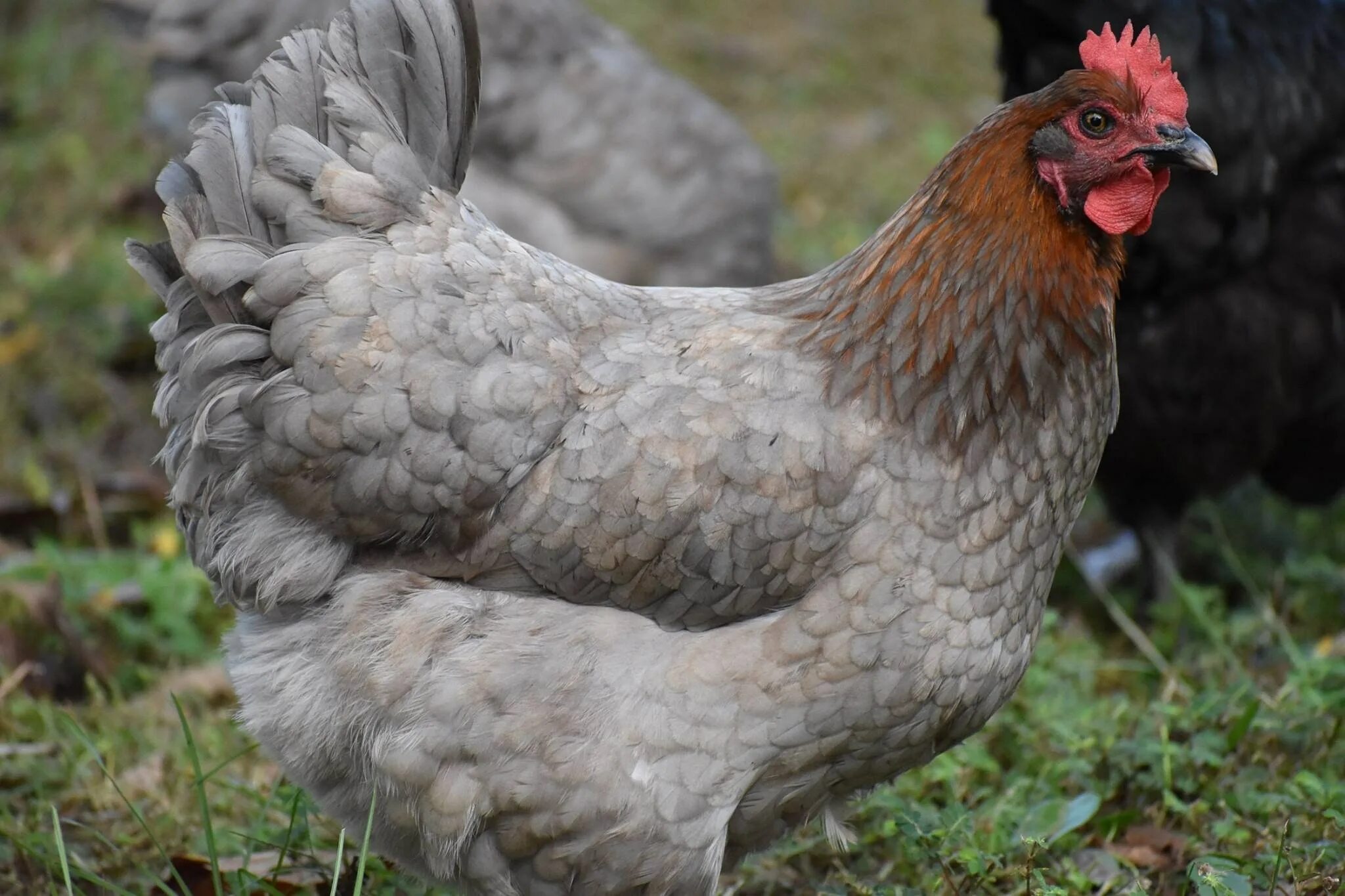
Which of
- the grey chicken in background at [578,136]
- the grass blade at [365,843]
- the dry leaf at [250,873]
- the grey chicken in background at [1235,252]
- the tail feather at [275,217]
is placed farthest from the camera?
the grey chicken in background at [578,136]

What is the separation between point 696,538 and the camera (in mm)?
2660

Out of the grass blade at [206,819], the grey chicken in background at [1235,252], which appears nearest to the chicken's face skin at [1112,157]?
the grey chicken in background at [1235,252]

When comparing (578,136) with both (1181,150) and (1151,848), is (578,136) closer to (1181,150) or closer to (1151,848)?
(1181,150)

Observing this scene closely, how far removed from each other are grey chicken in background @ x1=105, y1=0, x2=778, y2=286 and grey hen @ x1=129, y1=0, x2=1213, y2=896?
114 inches

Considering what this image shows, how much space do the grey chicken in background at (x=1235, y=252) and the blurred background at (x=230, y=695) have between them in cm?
10

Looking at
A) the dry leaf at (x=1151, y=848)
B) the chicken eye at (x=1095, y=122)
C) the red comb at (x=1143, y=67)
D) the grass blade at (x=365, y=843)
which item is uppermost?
the red comb at (x=1143, y=67)

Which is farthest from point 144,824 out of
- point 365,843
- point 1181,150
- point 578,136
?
point 578,136

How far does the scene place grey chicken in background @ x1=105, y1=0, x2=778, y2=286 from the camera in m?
5.60

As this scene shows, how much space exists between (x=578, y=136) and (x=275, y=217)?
3232mm

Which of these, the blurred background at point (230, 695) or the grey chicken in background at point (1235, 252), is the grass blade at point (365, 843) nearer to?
the blurred background at point (230, 695)

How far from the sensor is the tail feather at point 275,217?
2.74 meters

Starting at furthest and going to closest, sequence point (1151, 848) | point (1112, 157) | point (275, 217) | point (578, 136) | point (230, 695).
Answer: point (578, 136) < point (230, 695) < point (1151, 848) < point (275, 217) < point (1112, 157)

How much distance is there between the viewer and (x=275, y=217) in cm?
279

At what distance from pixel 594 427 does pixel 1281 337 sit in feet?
8.54
